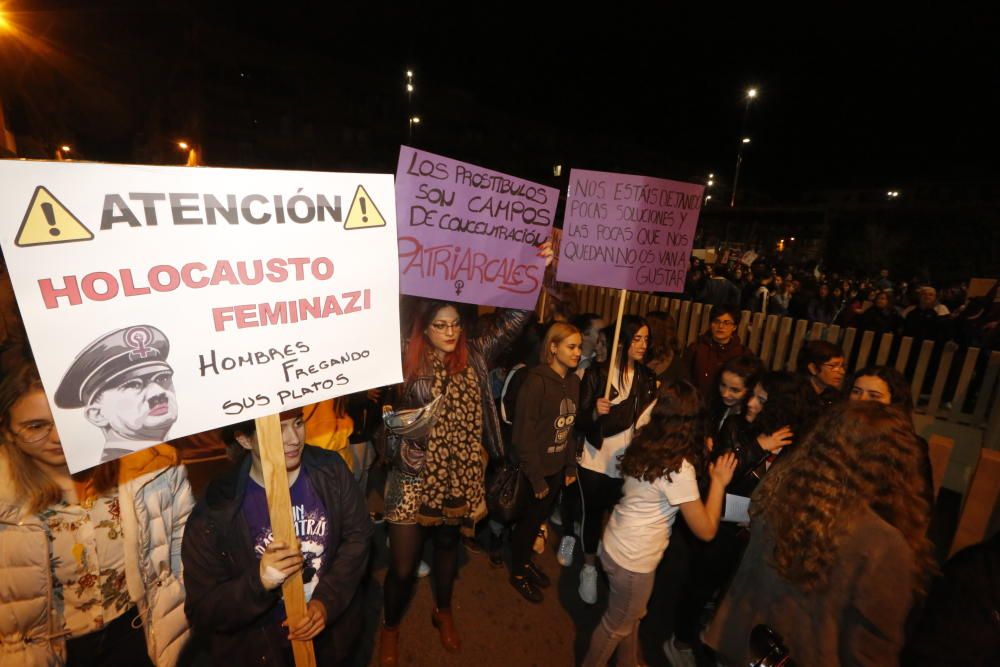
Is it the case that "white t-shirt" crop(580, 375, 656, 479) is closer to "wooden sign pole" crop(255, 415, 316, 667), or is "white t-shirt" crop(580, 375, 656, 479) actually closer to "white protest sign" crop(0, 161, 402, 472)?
"white protest sign" crop(0, 161, 402, 472)

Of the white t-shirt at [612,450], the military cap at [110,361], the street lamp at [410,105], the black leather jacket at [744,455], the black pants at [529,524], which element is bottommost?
the black pants at [529,524]

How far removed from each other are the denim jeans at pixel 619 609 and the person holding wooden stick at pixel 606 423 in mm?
880

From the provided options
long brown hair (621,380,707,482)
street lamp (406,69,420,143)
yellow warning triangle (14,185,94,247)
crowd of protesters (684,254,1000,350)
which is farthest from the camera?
street lamp (406,69,420,143)

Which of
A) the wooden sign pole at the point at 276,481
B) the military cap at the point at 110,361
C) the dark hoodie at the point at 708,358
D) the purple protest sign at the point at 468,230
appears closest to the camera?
the military cap at the point at 110,361

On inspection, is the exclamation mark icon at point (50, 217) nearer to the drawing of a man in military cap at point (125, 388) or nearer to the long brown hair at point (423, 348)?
the drawing of a man in military cap at point (125, 388)

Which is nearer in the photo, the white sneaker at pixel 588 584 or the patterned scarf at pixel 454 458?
the patterned scarf at pixel 454 458

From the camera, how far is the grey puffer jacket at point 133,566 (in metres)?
1.64

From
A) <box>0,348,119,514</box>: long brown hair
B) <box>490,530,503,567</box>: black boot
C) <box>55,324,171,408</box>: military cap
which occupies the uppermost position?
<box>55,324,171,408</box>: military cap

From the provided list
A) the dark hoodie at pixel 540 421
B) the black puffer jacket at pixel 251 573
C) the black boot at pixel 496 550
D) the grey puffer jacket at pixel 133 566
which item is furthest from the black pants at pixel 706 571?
the grey puffer jacket at pixel 133 566

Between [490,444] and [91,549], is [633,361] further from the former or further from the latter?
[91,549]

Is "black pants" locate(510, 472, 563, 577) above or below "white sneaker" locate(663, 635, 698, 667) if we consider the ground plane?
above

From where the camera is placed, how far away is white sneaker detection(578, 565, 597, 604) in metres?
3.35

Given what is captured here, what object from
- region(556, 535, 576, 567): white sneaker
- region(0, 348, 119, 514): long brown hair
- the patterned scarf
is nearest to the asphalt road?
region(556, 535, 576, 567): white sneaker

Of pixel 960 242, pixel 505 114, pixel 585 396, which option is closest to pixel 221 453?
pixel 585 396
